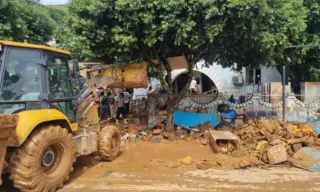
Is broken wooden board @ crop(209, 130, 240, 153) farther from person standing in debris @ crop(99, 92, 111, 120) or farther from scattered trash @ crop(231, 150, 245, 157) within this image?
person standing in debris @ crop(99, 92, 111, 120)

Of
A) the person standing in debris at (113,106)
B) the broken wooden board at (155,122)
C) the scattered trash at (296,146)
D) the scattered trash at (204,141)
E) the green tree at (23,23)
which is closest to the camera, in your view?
the scattered trash at (296,146)

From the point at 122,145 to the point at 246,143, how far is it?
393 cm

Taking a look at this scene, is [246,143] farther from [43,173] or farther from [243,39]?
[43,173]

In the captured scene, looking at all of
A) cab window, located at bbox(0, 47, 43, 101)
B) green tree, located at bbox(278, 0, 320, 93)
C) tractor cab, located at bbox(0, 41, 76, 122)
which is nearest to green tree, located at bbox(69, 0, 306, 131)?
tractor cab, located at bbox(0, 41, 76, 122)

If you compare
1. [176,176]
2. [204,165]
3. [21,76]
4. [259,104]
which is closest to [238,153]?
[204,165]

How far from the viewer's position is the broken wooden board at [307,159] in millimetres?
6590

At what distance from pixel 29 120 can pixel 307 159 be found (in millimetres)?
6189

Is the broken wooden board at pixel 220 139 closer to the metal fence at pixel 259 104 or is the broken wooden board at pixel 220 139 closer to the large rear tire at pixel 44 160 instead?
the metal fence at pixel 259 104

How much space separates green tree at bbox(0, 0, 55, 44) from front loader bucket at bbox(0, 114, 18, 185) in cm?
656

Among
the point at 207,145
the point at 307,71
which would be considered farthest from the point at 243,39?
the point at 307,71

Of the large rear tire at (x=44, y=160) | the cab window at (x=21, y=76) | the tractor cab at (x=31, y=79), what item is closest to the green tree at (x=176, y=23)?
the tractor cab at (x=31, y=79)

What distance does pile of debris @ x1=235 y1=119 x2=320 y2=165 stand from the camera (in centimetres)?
706

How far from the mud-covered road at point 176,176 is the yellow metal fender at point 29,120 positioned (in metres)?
1.35

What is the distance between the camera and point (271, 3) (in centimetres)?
834
